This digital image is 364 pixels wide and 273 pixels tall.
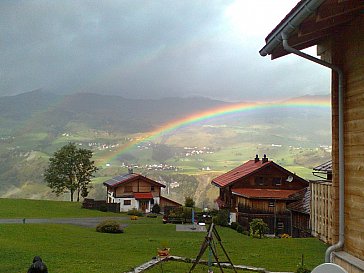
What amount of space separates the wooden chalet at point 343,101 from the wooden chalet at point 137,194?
149 ft

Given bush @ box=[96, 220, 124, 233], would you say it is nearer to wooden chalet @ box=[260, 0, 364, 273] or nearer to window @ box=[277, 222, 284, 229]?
window @ box=[277, 222, 284, 229]

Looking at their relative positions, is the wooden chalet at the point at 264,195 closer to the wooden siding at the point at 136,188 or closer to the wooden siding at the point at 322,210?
the wooden siding at the point at 136,188

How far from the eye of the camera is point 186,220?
122 ft

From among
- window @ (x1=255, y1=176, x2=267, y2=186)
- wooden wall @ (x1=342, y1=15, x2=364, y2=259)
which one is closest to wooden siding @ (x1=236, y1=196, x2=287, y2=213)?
window @ (x1=255, y1=176, x2=267, y2=186)

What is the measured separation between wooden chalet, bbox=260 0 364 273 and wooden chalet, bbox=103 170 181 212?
1789 inches

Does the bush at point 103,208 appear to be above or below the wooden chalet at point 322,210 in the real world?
below

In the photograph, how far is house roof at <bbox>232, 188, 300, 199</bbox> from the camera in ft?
126

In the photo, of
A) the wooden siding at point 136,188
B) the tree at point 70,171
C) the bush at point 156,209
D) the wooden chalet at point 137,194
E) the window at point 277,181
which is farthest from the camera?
the tree at point 70,171

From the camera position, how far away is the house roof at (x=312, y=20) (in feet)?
16.9

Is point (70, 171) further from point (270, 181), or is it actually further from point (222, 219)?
point (222, 219)

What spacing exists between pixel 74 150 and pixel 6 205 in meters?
17.0

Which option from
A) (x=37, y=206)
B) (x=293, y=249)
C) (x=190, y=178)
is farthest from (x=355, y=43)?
(x=190, y=178)

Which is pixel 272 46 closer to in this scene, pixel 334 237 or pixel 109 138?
pixel 334 237

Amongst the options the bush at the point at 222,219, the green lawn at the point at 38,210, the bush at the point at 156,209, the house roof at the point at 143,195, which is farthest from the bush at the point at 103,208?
the bush at the point at 222,219
